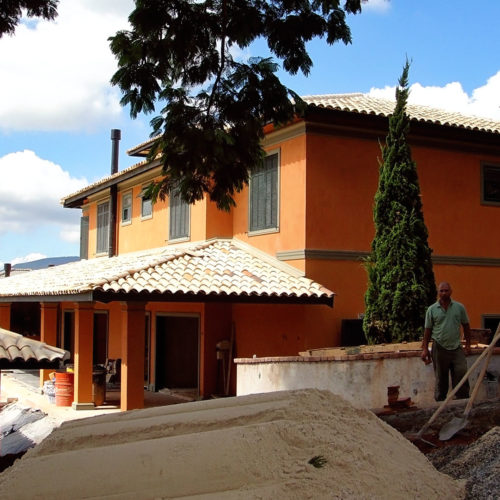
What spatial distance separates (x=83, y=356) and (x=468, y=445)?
10.7 meters

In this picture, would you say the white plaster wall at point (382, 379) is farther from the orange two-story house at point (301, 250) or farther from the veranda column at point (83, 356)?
the veranda column at point (83, 356)

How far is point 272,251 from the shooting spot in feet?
48.9

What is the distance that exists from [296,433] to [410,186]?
30.7 feet

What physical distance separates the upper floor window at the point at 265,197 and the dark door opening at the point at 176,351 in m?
4.39

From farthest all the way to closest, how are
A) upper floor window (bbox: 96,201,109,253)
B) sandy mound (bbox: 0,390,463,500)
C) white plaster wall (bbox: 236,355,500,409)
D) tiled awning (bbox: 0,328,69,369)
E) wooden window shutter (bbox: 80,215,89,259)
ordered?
1. wooden window shutter (bbox: 80,215,89,259)
2. upper floor window (bbox: 96,201,109,253)
3. white plaster wall (bbox: 236,355,500,409)
4. tiled awning (bbox: 0,328,69,369)
5. sandy mound (bbox: 0,390,463,500)

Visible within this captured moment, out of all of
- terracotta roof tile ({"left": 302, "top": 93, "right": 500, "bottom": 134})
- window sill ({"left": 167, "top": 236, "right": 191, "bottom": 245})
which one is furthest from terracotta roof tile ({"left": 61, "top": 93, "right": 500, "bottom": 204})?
window sill ({"left": 167, "top": 236, "right": 191, "bottom": 245})

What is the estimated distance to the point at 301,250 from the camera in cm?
1388

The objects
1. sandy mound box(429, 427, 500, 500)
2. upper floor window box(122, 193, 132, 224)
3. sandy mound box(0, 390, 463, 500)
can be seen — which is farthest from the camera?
upper floor window box(122, 193, 132, 224)

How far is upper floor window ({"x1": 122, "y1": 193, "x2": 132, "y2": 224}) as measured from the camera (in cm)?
2166

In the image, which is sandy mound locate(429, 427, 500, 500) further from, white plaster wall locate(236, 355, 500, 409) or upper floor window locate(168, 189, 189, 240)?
upper floor window locate(168, 189, 189, 240)

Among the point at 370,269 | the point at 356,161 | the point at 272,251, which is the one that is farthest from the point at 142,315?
the point at 356,161

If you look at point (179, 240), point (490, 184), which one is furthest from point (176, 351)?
point (490, 184)

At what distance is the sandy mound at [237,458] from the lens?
3828 mm

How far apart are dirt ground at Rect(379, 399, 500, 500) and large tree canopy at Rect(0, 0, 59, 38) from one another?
532 cm
